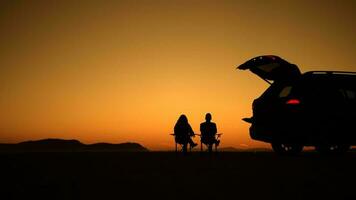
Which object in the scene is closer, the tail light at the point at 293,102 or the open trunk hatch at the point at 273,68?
the tail light at the point at 293,102

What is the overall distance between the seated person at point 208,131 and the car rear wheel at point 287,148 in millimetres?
5064

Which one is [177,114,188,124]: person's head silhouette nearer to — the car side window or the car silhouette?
the car silhouette

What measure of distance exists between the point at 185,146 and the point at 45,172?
9.81m

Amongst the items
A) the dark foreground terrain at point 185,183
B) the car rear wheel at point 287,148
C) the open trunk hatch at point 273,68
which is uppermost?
the open trunk hatch at point 273,68

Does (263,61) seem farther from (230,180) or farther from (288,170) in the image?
(230,180)

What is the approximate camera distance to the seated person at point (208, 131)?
18234mm

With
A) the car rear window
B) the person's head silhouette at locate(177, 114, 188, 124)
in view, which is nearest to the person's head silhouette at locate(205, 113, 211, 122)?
the person's head silhouette at locate(177, 114, 188, 124)

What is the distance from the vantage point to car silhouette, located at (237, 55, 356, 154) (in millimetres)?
11914

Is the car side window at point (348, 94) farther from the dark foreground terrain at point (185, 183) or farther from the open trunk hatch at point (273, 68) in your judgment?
the dark foreground terrain at point (185, 183)

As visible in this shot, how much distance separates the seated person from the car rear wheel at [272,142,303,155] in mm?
5064

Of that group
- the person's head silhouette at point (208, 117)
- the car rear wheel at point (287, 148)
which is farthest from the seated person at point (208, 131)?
the car rear wheel at point (287, 148)

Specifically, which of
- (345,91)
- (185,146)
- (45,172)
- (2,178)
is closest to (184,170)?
(45,172)

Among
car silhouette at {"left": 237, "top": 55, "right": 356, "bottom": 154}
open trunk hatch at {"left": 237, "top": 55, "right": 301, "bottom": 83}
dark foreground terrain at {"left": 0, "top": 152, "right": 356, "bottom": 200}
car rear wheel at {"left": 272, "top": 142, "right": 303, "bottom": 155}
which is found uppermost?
open trunk hatch at {"left": 237, "top": 55, "right": 301, "bottom": 83}

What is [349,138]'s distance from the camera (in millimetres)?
12078
